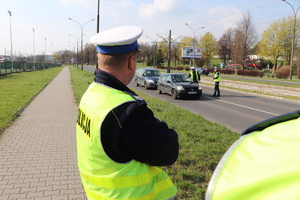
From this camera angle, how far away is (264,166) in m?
0.81

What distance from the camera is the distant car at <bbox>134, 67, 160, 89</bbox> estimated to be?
70.5 feet

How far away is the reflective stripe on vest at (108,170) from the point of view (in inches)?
61.9

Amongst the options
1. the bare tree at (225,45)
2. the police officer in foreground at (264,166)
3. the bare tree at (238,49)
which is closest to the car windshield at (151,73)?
the police officer in foreground at (264,166)

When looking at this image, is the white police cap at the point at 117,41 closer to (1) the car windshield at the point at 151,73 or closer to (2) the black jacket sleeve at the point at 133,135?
(2) the black jacket sleeve at the point at 133,135

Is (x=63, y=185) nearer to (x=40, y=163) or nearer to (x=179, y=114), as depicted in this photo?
(x=40, y=163)

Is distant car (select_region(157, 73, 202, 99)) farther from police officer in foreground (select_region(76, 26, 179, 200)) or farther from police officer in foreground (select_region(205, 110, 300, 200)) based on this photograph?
police officer in foreground (select_region(205, 110, 300, 200))

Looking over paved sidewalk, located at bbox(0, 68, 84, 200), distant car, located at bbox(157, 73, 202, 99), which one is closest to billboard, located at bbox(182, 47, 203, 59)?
distant car, located at bbox(157, 73, 202, 99)

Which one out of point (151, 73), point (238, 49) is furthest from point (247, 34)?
point (151, 73)

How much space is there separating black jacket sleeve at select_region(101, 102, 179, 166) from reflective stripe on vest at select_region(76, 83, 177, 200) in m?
0.04

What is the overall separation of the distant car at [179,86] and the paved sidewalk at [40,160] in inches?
304

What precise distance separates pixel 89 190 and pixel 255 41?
6830 cm

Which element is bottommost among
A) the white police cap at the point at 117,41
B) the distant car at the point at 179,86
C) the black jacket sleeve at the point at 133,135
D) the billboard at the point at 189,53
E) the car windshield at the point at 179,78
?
the distant car at the point at 179,86

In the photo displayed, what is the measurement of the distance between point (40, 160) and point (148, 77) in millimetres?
17478

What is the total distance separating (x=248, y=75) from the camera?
46062 mm
